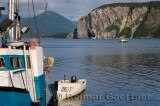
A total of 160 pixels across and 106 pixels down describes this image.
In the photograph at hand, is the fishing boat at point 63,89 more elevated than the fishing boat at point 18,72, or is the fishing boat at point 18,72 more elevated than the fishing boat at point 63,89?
the fishing boat at point 18,72

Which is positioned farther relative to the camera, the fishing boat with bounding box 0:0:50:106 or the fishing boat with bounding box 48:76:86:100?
the fishing boat with bounding box 48:76:86:100

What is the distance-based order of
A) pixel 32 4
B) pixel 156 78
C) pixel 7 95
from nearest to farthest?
pixel 7 95, pixel 32 4, pixel 156 78

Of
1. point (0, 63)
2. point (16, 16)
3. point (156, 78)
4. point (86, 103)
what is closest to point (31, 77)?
point (0, 63)

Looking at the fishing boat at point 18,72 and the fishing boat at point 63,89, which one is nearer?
the fishing boat at point 18,72

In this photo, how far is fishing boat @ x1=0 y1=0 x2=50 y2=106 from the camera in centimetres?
1725

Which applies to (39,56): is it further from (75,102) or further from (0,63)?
(75,102)

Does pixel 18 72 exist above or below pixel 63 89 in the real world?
above

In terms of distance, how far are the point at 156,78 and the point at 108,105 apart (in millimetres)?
18298

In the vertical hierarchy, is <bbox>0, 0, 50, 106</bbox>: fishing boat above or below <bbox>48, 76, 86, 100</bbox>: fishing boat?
above

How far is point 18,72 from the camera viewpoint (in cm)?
1895

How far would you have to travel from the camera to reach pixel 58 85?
97.3 feet

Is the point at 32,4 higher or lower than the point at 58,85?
higher

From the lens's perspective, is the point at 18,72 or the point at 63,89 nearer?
the point at 18,72

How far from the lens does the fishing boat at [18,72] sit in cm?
1725
